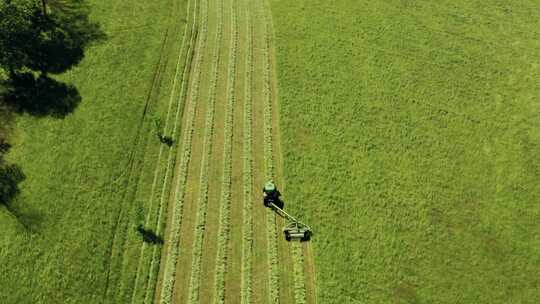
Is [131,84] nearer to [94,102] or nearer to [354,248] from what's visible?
[94,102]

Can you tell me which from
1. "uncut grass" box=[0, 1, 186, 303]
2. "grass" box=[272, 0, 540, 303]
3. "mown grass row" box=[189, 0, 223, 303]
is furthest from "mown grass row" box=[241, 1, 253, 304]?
"uncut grass" box=[0, 1, 186, 303]

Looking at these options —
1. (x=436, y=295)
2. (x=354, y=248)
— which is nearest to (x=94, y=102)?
(x=354, y=248)

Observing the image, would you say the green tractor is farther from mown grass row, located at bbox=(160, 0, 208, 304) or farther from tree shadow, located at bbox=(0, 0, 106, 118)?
tree shadow, located at bbox=(0, 0, 106, 118)

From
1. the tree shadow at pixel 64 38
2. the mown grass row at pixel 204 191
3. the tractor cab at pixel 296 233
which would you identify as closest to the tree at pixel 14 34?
the tree shadow at pixel 64 38

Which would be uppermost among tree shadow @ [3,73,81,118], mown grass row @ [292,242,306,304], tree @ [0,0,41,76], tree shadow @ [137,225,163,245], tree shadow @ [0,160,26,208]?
tree @ [0,0,41,76]

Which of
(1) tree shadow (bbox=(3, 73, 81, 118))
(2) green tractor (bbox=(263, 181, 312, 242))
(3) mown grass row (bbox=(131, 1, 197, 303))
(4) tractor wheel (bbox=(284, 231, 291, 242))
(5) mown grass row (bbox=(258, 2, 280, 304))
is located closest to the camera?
(3) mown grass row (bbox=(131, 1, 197, 303))

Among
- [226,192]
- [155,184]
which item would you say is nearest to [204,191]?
[226,192]
